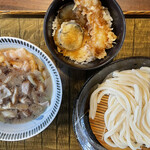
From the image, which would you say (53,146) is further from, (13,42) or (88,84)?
→ (13,42)

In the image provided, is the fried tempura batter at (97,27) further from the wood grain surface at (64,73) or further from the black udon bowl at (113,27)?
the wood grain surface at (64,73)

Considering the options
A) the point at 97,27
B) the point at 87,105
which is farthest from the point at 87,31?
the point at 87,105

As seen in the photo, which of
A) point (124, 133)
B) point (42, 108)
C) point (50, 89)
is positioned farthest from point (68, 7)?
point (124, 133)

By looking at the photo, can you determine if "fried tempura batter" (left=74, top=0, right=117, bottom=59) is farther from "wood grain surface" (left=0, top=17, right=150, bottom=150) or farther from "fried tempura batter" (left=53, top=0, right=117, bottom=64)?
"wood grain surface" (left=0, top=17, right=150, bottom=150)

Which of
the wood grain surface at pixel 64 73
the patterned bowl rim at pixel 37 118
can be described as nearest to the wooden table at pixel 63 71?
the wood grain surface at pixel 64 73

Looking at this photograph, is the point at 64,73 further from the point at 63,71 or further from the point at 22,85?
the point at 22,85

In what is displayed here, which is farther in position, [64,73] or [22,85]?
[64,73]
